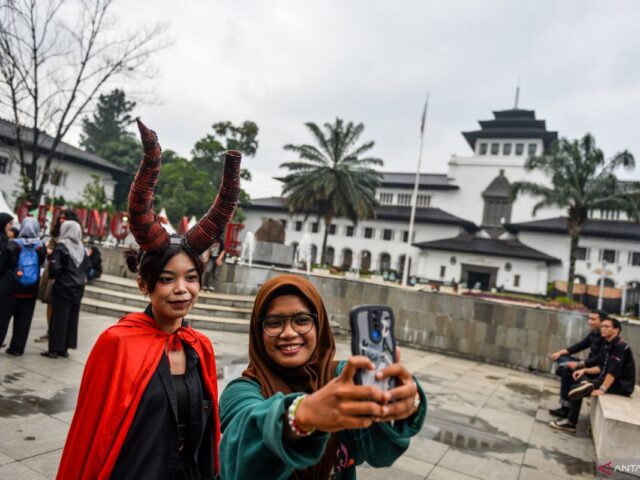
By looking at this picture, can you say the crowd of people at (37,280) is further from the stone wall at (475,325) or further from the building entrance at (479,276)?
the building entrance at (479,276)

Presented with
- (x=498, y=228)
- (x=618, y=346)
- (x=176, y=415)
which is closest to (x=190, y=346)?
(x=176, y=415)

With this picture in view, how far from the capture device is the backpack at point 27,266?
571 centimetres

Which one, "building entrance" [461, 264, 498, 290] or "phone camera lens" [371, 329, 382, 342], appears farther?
"building entrance" [461, 264, 498, 290]

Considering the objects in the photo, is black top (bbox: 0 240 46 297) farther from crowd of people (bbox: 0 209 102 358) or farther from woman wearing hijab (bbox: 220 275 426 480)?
woman wearing hijab (bbox: 220 275 426 480)

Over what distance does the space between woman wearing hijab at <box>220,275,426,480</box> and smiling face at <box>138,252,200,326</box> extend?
0.54 m

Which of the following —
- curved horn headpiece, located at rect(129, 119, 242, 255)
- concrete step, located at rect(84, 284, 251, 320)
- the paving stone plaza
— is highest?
curved horn headpiece, located at rect(129, 119, 242, 255)

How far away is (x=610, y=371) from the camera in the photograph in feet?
18.9

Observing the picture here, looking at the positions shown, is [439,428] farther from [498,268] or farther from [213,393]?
[498,268]

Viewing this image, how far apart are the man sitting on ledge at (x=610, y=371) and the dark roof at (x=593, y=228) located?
33.7 meters

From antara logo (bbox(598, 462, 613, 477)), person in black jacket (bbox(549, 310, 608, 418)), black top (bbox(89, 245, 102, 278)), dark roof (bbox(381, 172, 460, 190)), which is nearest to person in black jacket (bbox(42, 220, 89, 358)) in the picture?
black top (bbox(89, 245, 102, 278))

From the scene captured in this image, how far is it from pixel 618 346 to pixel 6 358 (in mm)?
7659

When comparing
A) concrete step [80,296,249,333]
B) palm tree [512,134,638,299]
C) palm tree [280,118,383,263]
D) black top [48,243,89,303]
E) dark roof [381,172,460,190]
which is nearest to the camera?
black top [48,243,89,303]

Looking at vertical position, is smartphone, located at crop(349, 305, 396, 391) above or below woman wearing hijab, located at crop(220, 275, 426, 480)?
above

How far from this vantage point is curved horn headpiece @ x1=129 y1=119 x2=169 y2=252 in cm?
172
